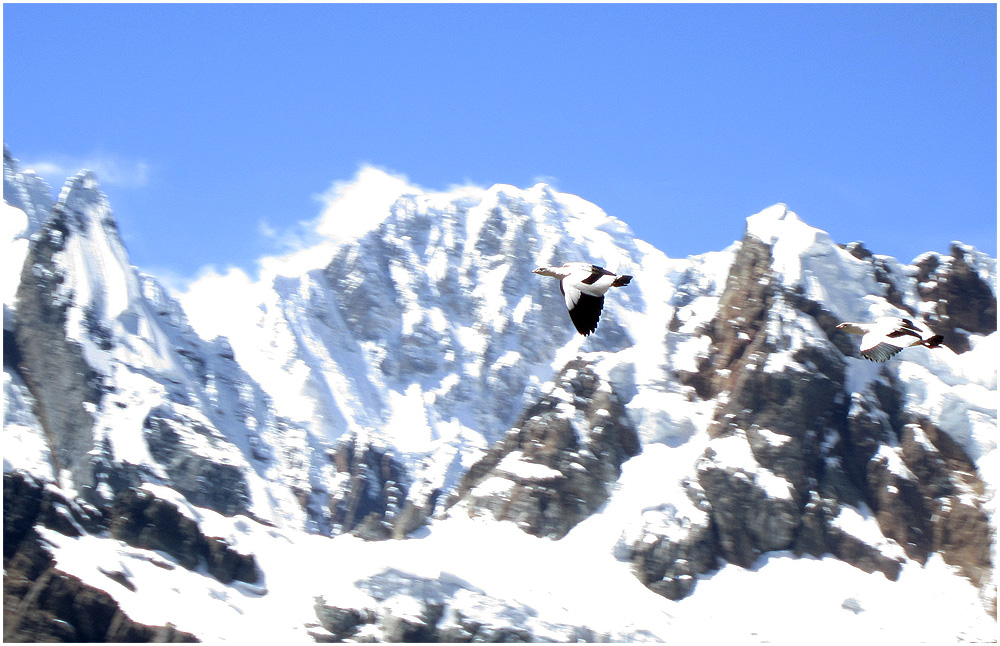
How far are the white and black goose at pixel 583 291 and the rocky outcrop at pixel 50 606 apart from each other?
130690 mm

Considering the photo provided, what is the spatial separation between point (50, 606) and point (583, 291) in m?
138

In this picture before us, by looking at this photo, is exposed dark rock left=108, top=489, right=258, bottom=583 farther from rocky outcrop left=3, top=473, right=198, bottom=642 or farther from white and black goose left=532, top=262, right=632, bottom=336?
white and black goose left=532, top=262, right=632, bottom=336

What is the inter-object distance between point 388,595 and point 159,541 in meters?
45.5

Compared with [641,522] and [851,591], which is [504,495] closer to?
[641,522]

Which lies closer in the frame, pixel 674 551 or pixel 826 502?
pixel 674 551

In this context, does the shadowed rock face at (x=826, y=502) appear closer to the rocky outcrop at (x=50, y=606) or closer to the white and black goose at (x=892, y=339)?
the rocky outcrop at (x=50, y=606)

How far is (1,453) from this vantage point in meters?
199

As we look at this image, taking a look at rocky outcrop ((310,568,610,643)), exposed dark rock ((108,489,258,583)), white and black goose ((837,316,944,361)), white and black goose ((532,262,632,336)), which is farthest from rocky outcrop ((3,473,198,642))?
white and black goose ((837,316,944,361))

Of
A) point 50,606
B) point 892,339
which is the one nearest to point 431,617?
point 50,606

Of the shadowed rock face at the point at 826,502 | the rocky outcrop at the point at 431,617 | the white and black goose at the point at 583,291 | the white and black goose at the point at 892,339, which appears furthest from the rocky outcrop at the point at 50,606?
the white and black goose at the point at 892,339

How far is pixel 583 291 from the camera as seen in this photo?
44125 millimetres

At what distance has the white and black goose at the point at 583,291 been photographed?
143 feet

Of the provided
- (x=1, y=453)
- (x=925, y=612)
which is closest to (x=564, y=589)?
(x=925, y=612)

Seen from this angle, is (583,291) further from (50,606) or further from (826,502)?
(826,502)
